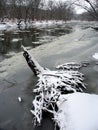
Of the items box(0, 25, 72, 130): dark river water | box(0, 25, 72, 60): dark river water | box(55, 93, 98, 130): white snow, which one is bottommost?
box(0, 25, 72, 60): dark river water

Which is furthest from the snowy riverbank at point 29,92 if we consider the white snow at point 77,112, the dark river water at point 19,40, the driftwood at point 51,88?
the dark river water at point 19,40

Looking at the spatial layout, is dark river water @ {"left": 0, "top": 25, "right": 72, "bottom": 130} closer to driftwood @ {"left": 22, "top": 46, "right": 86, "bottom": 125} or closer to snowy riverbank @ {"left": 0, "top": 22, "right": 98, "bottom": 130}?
snowy riverbank @ {"left": 0, "top": 22, "right": 98, "bottom": 130}

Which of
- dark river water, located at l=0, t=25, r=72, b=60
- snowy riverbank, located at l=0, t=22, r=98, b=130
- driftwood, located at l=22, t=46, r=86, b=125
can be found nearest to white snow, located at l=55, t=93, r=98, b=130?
snowy riverbank, located at l=0, t=22, r=98, b=130

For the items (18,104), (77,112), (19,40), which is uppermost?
(77,112)

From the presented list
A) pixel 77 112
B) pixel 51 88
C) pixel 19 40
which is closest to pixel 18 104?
pixel 51 88

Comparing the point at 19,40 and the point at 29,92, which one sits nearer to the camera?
the point at 29,92

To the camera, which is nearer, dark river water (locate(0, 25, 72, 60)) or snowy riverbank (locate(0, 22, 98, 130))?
snowy riverbank (locate(0, 22, 98, 130))

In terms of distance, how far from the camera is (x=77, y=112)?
4.34m

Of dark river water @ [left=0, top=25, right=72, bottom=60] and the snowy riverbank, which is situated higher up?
the snowy riverbank

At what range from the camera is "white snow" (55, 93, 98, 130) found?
4.06 metres

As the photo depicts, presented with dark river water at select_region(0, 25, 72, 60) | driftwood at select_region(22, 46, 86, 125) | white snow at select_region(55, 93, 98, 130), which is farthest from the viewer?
dark river water at select_region(0, 25, 72, 60)

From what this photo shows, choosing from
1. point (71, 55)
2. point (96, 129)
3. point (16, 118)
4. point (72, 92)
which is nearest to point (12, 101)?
point (16, 118)

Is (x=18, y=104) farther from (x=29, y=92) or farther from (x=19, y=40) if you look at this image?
(x=19, y=40)

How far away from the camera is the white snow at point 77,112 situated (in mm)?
4059
